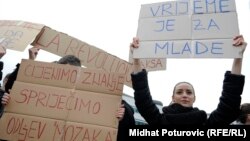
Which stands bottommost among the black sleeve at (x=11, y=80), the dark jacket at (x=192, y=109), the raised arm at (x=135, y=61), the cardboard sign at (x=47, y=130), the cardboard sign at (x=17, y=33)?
the cardboard sign at (x=47, y=130)

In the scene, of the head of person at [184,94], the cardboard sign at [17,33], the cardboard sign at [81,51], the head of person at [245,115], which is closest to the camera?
the head of person at [184,94]

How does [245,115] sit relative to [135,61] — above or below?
below

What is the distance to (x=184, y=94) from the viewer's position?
8.66ft

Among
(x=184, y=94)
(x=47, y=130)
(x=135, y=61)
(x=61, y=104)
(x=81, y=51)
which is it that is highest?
(x=81, y=51)

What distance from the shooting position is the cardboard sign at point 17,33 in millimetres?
3174

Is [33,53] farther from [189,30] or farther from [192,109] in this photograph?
[192,109]

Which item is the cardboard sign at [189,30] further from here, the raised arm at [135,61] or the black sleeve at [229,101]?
the black sleeve at [229,101]

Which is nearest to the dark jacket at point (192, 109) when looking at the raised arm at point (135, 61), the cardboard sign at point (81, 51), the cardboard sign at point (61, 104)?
the raised arm at point (135, 61)

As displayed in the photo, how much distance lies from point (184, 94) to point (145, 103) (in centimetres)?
34

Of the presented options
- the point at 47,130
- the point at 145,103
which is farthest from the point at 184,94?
the point at 47,130

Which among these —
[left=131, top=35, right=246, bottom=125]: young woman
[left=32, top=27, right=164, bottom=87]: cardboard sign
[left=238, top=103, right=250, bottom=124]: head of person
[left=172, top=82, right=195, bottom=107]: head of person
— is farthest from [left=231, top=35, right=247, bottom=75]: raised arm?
[left=32, top=27, right=164, bottom=87]: cardboard sign

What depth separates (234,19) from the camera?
9.05ft

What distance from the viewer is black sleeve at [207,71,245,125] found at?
237 cm

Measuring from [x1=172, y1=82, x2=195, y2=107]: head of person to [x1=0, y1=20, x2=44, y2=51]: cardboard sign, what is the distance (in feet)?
4.83
